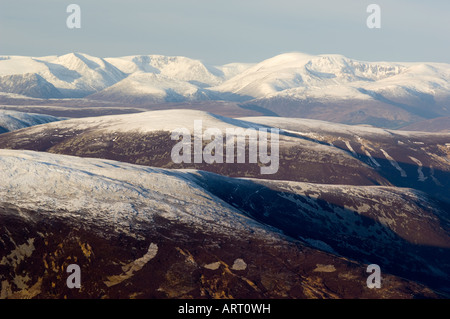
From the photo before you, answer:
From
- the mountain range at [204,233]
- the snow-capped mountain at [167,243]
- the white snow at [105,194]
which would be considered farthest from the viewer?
the white snow at [105,194]

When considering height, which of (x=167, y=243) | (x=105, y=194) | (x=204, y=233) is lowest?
(x=204, y=233)

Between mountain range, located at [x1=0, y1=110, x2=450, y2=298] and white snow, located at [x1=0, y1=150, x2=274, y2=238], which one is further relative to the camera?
white snow, located at [x1=0, y1=150, x2=274, y2=238]

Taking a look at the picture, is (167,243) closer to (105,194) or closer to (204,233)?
(204,233)

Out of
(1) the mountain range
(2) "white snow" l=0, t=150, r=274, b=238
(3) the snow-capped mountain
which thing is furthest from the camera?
(2) "white snow" l=0, t=150, r=274, b=238

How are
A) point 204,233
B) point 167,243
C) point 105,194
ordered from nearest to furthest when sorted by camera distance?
point 167,243 < point 204,233 < point 105,194

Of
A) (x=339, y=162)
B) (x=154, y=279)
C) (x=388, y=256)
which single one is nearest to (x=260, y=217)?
(x=388, y=256)

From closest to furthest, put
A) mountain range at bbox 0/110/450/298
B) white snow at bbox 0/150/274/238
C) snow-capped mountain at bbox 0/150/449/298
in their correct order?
snow-capped mountain at bbox 0/150/449/298 < mountain range at bbox 0/110/450/298 < white snow at bbox 0/150/274/238

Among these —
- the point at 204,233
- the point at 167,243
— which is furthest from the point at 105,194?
the point at 204,233

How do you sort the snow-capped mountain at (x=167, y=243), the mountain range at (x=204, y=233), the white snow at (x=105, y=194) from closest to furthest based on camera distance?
the snow-capped mountain at (x=167, y=243) → the mountain range at (x=204, y=233) → the white snow at (x=105, y=194)

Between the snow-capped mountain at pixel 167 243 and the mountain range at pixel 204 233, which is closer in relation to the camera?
the snow-capped mountain at pixel 167 243

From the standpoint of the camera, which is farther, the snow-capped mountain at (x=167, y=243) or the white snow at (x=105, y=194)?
the white snow at (x=105, y=194)
